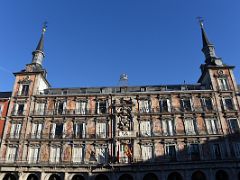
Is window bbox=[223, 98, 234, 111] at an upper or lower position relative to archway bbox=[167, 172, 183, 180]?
upper

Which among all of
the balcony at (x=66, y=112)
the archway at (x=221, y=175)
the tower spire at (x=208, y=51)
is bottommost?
the archway at (x=221, y=175)

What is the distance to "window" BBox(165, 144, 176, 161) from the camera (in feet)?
129

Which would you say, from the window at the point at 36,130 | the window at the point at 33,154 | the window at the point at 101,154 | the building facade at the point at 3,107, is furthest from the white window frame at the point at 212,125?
the building facade at the point at 3,107

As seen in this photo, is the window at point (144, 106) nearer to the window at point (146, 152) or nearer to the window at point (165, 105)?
the window at point (165, 105)

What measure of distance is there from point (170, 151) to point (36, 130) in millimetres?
20740

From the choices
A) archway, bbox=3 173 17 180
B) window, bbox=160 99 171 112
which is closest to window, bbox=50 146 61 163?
archway, bbox=3 173 17 180

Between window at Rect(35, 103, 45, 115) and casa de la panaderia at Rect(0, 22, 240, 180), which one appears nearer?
casa de la panaderia at Rect(0, 22, 240, 180)

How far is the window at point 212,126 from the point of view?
4100cm

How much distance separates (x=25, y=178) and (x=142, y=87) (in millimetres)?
23286

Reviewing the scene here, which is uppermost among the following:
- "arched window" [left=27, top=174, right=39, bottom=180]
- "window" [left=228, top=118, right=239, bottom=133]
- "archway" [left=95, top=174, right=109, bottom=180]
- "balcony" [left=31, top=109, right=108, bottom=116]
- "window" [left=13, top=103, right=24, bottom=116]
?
"window" [left=13, top=103, right=24, bottom=116]

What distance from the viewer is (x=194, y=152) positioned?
39.6 meters

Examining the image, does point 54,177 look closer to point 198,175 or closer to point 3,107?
point 3,107

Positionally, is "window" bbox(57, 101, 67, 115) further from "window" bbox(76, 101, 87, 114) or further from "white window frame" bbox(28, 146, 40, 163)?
"white window frame" bbox(28, 146, 40, 163)

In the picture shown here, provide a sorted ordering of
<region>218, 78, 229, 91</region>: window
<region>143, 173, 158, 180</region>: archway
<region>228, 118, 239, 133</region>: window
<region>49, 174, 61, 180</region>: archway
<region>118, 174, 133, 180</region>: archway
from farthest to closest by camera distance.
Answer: <region>218, 78, 229, 91</region>: window, <region>228, 118, 239, 133</region>: window, <region>49, 174, 61, 180</region>: archway, <region>118, 174, 133, 180</region>: archway, <region>143, 173, 158, 180</region>: archway
